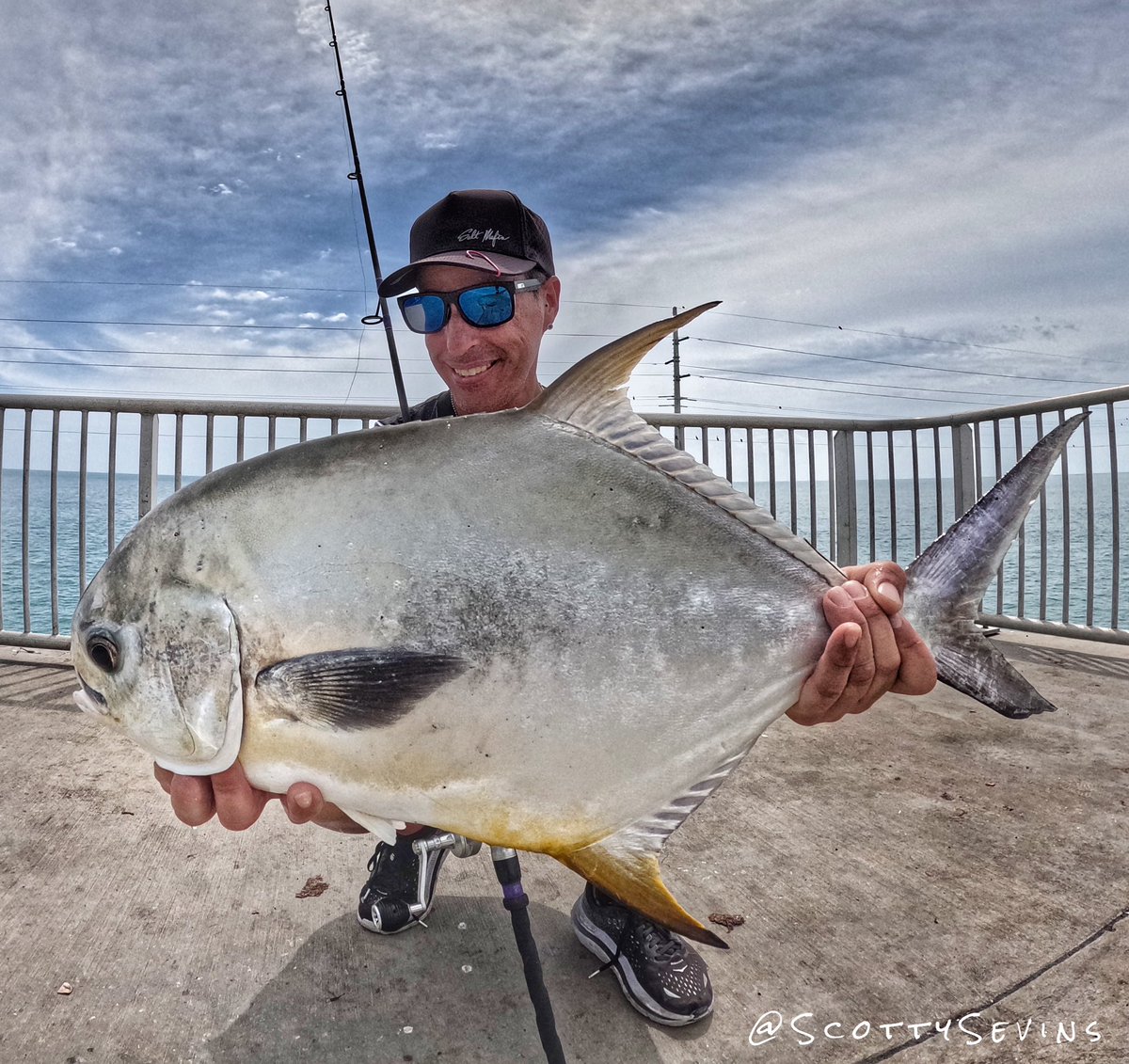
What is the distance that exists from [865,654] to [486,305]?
1528mm

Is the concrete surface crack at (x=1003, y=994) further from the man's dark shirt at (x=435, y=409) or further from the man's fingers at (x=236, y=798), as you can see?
the man's dark shirt at (x=435, y=409)

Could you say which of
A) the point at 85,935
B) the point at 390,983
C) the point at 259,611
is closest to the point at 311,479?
the point at 259,611

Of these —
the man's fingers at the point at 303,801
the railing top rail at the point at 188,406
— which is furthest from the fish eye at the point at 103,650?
the railing top rail at the point at 188,406

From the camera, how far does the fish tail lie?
1413 millimetres

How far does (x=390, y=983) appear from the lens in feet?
6.27

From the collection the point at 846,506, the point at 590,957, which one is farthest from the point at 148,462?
the point at 846,506

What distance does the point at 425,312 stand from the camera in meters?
2.43

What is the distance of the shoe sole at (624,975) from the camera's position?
69.6 inches

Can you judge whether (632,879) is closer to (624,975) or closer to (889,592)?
(889,592)

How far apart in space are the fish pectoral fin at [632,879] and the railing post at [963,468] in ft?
16.7

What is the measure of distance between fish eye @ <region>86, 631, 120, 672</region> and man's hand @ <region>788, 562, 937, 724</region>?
1.12m

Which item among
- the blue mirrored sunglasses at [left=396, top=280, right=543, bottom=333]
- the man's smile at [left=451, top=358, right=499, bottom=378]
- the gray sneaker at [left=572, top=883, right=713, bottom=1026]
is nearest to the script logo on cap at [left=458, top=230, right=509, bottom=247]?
the blue mirrored sunglasses at [left=396, top=280, right=543, bottom=333]

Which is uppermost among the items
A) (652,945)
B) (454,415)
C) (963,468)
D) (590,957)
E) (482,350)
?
(482,350)

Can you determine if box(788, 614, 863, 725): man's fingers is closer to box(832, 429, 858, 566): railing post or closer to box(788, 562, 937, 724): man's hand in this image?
box(788, 562, 937, 724): man's hand
